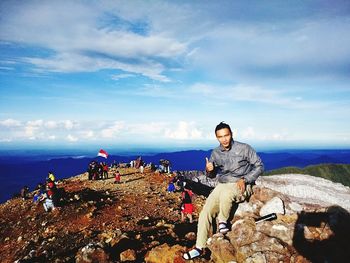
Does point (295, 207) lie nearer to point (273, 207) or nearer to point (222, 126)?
point (273, 207)

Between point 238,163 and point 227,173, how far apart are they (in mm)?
497

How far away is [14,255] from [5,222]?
6855 millimetres

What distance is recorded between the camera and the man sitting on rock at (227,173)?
8672mm

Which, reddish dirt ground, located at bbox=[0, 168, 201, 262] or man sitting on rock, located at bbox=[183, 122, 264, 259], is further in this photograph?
reddish dirt ground, located at bbox=[0, 168, 201, 262]

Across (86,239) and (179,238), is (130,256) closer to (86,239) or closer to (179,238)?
(179,238)

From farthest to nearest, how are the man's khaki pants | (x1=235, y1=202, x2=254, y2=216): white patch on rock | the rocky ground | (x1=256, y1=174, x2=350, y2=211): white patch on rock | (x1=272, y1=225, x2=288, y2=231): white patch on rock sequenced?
1. (x1=256, y1=174, x2=350, y2=211): white patch on rock
2. (x1=235, y1=202, x2=254, y2=216): white patch on rock
3. the man's khaki pants
4. (x1=272, y1=225, x2=288, y2=231): white patch on rock
5. the rocky ground

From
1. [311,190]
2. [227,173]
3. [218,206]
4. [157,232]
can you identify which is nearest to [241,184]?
[227,173]

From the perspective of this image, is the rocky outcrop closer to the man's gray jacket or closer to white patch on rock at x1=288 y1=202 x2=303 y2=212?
white patch on rock at x1=288 y1=202 x2=303 y2=212

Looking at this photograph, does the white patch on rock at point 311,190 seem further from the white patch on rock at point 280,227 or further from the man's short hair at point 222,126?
the man's short hair at point 222,126

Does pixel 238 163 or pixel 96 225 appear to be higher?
pixel 238 163

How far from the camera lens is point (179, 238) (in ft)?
35.6

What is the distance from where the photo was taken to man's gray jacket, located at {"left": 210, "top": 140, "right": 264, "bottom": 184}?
8.81 m

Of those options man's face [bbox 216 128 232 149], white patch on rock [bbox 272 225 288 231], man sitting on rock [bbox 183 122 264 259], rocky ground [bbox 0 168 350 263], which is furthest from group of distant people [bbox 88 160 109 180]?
white patch on rock [bbox 272 225 288 231]

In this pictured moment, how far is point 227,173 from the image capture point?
908 cm
